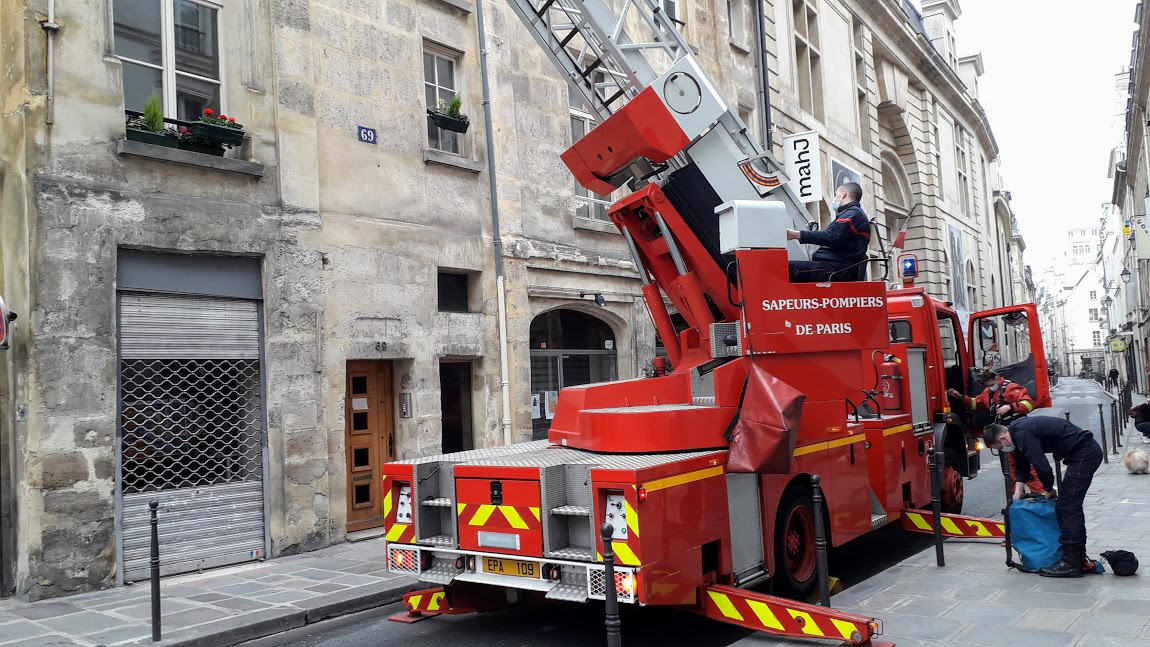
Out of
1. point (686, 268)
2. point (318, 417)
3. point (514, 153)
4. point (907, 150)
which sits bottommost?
point (318, 417)

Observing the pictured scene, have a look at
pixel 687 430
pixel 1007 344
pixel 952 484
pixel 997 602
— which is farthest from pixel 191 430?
pixel 1007 344

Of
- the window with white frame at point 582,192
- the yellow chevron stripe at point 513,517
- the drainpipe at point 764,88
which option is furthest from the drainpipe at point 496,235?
the drainpipe at point 764,88

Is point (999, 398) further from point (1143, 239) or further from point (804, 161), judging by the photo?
point (1143, 239)

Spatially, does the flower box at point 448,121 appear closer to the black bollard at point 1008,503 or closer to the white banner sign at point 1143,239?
the black bollard at point 1008,503

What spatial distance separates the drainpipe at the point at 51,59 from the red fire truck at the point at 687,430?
4.38 meters

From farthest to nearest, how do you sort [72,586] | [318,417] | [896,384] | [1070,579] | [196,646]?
1. [318,417]
2. [896,384]
3. [72,586]
4. [1070,579]
5. [196,646]

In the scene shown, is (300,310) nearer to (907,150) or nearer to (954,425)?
(954,425)

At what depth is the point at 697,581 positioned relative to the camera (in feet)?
18.8

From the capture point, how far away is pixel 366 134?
11.2 m

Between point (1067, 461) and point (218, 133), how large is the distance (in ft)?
28.1

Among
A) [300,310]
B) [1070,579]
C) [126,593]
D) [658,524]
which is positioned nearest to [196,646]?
[126,593]

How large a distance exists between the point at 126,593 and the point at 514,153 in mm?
7740

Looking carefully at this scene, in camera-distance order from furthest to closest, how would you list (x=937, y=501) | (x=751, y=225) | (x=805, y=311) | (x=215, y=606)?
(x=937, y=501), (x=215, y=606), (x=805, y=311), (x=751, y=225)

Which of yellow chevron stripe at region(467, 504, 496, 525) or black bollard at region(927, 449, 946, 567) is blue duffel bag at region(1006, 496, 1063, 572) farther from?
yellow chevron stripe at region(467, 504, 496, 525)
